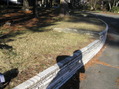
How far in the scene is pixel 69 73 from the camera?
5418 millimetres

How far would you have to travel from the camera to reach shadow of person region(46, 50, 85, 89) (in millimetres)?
4710

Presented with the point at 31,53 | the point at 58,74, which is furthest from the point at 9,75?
the point at 31,53

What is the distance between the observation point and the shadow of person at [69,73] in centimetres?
471

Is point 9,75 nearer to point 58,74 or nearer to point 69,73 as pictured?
point 58,74

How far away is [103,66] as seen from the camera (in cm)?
678

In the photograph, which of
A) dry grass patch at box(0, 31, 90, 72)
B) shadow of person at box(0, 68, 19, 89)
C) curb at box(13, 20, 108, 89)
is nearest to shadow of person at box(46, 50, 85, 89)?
curb at box(13, 20, 108, 89)

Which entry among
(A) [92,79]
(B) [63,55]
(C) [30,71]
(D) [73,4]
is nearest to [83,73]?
(A) [92,79]

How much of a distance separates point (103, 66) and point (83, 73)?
1356 millimetres

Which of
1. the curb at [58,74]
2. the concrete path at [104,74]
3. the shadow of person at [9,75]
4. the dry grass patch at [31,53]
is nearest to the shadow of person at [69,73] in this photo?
A: the curb at [58,74]

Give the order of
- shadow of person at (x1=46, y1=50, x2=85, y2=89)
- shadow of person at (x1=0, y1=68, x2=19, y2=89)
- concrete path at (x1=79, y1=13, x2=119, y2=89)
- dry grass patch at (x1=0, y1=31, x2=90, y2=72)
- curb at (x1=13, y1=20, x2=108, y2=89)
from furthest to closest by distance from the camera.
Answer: concrete path at (x1=79, y1=13, x2=119, y2=89), dry grass patch at (x1=0, y1=31, x2=90, y2=72), shadow of person at (x1=46, y1=50, x2=85, y2=89), shadow of person at (x1=0, y1=68, x2=19, y2=89), curb at (x1=13, y1=20, x2=108, y2=89)

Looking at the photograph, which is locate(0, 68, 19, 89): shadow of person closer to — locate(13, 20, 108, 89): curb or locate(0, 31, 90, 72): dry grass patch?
locate(0, 31, 90, 72): dry grass patch

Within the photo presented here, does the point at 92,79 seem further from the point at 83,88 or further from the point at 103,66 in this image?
the point at 103,66

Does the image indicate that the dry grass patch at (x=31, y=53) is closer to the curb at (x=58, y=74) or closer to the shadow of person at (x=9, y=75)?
the shadow of person at (x=9, y=75)

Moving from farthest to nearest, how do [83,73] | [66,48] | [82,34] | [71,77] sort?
[82,34] < [66,48] < [83,73] < [71,77]
